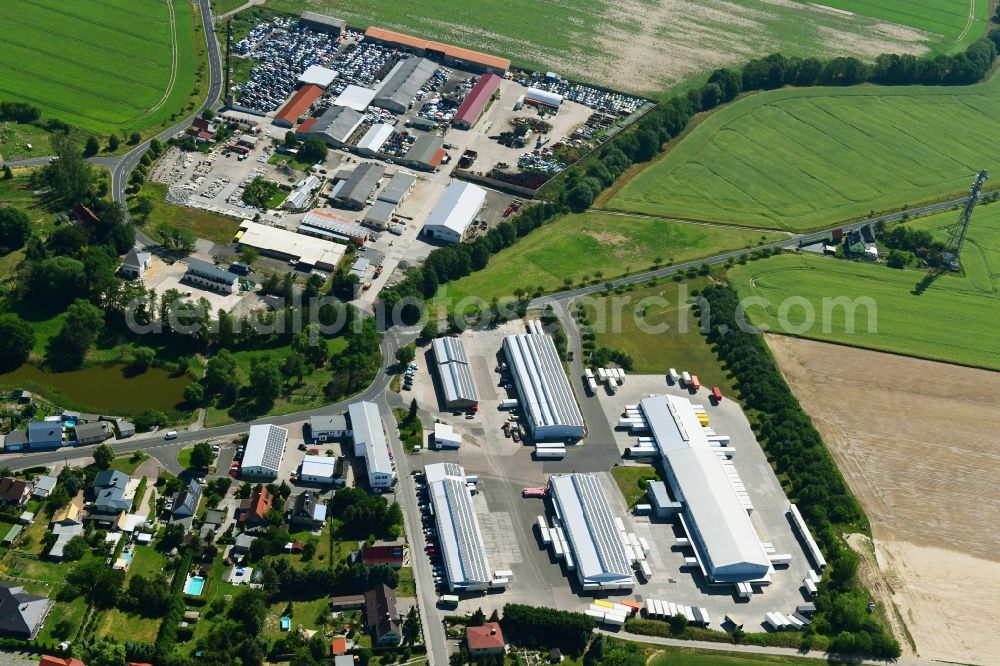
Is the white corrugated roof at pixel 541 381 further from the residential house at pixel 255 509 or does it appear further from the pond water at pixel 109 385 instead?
the pond water at pixel 109 385

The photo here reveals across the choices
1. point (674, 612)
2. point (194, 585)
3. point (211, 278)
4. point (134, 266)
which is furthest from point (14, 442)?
point (674, 612)

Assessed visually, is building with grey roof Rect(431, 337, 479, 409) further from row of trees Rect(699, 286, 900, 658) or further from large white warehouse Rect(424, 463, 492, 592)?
row of trees Rect(699, 286, 900, 658)

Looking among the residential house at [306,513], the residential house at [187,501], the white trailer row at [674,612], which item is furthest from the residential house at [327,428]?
the white trailer row at [674,612]

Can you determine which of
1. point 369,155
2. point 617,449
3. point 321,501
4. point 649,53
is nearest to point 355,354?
point 321,501

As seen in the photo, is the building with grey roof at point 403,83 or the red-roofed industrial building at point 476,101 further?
the building with grey roof at point 403,83

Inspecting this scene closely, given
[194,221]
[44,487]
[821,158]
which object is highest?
[821,158]

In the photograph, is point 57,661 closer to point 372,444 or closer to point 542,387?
point 372,444
